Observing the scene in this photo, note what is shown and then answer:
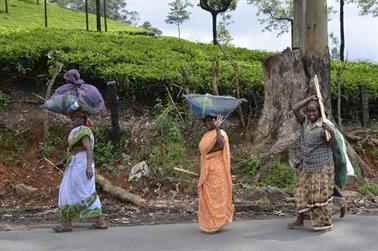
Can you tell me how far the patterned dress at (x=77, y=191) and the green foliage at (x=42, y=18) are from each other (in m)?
31.9

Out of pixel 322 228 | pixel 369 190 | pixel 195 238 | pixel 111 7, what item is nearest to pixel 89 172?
pixel 195 238

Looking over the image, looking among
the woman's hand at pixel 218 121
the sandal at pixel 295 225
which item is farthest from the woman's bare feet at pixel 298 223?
the woman's hand at pixel 218 121

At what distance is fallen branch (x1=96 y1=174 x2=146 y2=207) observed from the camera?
7.91 m

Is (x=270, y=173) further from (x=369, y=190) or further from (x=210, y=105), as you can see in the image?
(x=210, y=105)

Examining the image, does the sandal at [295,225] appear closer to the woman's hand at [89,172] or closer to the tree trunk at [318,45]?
the woman's hand at [89,172]

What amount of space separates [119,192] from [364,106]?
18.3 feet

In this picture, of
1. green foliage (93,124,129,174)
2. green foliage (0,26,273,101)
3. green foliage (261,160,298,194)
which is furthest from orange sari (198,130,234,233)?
green foliage (0,26,273,101)

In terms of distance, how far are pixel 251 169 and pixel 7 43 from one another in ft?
18.6

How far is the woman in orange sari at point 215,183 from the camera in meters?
6.57

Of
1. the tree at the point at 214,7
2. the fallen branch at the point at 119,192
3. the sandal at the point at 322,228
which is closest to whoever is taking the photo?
the sandal at the point at 322,228

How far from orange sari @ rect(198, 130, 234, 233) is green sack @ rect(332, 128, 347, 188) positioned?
1.29 m

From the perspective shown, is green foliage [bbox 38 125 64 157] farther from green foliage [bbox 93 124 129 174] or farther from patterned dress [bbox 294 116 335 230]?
patterned dress [bbox 294 116 335 230]

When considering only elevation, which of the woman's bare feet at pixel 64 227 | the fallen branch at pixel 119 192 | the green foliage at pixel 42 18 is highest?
the green foliage at pixel 42 18

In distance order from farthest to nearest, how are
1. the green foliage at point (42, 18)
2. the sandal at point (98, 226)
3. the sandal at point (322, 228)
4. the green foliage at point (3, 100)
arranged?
the green foliage at point (42, 18)
the green foliage at point (3, 100)
the sandal at point (98, 226)
the sandal at point (322, 228)
